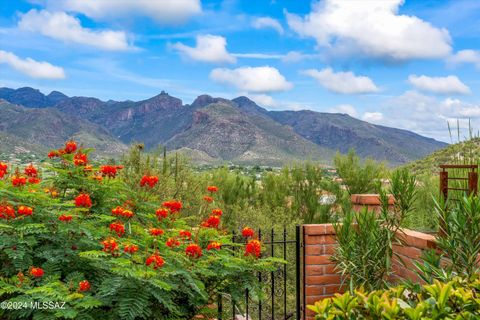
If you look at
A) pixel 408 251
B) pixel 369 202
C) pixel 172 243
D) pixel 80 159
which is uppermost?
pixel 80 159

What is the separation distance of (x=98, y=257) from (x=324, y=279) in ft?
9.25

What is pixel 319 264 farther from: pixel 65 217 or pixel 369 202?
pixel 65 217

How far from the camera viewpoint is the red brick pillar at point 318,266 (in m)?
5.21

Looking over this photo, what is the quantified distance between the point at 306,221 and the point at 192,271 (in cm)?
945

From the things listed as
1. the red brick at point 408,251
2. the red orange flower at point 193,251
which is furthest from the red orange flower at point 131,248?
the red brick at point 408,251

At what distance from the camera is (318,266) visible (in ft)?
17.1

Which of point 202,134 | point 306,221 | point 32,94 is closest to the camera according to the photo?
point 306,221

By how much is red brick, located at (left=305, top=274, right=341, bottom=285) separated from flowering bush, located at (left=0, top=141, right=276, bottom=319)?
4.32 ft

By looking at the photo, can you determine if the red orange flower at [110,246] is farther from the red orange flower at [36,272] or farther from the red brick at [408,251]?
the red brick at [408,251]

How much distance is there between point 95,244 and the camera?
3570mm

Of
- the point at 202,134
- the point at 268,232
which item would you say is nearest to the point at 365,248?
the point at 268,232

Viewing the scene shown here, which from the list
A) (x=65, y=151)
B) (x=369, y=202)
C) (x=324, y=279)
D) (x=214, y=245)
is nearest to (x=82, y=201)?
(x=65, y=151)

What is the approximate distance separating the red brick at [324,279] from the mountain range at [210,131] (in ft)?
68.3

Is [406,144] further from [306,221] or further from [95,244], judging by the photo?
[95,244]
